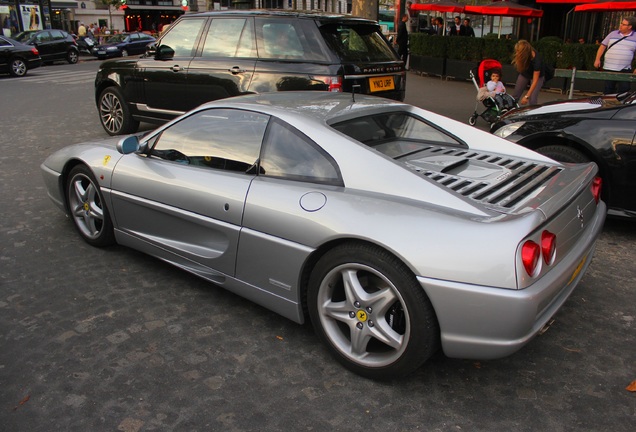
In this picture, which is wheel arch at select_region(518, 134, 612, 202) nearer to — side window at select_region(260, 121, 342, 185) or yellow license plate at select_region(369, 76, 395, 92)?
yellow license plate at select_region(369, 76, 395, 92)

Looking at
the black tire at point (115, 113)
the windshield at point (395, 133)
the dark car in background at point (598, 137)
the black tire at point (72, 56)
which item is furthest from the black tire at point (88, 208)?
the black tire at point (72, 56)

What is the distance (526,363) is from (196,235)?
2.15 meters

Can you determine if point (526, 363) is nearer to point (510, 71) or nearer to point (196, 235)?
point (196, 235)

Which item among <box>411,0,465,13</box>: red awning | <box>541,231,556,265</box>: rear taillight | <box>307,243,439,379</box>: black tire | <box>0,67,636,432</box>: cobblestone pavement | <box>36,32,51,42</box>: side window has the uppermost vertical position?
<box>411,0,465,13</box>: red awning

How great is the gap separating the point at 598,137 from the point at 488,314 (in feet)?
10.5

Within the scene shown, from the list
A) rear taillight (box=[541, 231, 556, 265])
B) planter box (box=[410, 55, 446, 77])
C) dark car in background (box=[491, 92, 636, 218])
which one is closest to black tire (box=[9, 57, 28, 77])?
planter box (box=[410, 55, 446, 77])

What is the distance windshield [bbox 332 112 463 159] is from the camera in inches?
137

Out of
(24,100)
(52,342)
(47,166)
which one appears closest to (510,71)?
(24,100)

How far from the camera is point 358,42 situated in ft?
23.0

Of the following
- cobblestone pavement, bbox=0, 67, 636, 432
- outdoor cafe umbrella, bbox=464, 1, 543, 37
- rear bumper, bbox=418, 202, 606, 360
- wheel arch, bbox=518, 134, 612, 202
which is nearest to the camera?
rear bumper, bbox=418, 202, 606, 360

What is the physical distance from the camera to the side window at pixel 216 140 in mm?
3570

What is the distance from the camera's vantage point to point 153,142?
419 centimetres

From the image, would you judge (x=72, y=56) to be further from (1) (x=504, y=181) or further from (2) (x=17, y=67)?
(1) (x=504, y=181)

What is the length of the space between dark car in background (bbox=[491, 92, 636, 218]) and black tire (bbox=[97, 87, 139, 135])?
18.6 ft
